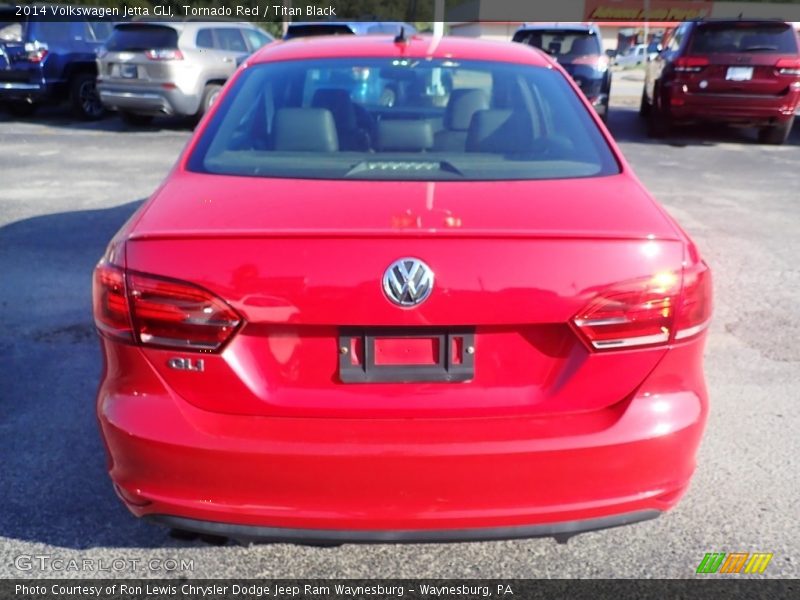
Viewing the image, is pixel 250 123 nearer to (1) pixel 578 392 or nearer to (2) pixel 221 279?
(2) pixel 221 279

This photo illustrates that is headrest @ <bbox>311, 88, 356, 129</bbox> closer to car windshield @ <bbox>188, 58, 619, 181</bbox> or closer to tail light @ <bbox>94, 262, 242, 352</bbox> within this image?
car windshield @ <bbox>188, 58, 619, 181</bbox>

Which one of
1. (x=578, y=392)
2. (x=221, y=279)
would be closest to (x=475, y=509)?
(x=578, y=392)

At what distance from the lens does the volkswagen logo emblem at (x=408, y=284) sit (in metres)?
2.17

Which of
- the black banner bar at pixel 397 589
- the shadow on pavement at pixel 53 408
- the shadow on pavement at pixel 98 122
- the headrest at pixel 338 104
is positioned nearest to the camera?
the black banner bar at pixel 397 589

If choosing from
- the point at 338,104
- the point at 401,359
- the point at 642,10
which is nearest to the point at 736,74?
the point at 338,104

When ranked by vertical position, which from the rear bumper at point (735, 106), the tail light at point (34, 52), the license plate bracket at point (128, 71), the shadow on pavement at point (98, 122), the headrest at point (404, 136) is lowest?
the shadow on pavement at point (98, 122)

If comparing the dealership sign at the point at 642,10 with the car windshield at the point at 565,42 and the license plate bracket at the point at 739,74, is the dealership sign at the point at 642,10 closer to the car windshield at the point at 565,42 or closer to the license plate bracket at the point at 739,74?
the car windshield at the point at 565,42

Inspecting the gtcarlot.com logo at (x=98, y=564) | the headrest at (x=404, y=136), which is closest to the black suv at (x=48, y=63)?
the headrest at (x=404, y=136)

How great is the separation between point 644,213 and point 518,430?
30.4 inches

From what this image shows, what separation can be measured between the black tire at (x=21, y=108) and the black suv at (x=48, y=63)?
9.5 inches

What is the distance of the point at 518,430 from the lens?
89.6 inches

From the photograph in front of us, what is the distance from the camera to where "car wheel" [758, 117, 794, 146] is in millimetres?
12367

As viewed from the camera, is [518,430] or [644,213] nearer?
[518,430]

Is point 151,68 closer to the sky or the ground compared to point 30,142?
closer to the sky
